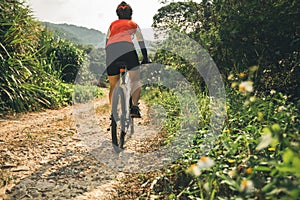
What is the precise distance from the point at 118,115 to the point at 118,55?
0.85 meters

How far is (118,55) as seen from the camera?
13.0 ft

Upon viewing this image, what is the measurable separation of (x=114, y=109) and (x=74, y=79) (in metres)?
8.90

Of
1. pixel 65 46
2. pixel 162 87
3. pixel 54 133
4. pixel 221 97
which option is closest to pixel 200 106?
pixel 221 97

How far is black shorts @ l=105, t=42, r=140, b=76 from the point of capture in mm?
3949

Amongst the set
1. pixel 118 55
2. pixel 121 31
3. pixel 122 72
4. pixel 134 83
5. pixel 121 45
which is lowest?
pixel 134 83

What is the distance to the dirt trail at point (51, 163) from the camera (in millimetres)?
2781

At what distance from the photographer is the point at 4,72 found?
19.6 ft

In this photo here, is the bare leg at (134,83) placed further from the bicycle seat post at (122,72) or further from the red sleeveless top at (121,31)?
the red sleeveless top at (121,31)

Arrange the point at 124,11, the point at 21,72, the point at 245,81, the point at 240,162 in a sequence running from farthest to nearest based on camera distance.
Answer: the point at 21,72
the point at 124,11
the point at 245,81
the point at 240,162

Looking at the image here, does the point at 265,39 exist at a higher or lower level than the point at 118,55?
higher

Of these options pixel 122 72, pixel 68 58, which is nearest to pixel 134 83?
pixel 122 72

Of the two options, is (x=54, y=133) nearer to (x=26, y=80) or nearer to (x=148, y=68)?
(x=26, y=80)

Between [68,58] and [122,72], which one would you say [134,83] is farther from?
[68,58]

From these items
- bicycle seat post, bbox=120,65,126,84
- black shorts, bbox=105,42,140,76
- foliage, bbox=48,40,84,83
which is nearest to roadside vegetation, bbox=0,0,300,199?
bicycle seat post, bbox=120,65,126,84
